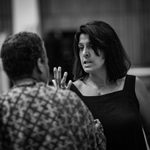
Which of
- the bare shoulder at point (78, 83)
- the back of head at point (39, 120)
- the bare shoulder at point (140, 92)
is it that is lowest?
the bare shoulder at point (140, 92)

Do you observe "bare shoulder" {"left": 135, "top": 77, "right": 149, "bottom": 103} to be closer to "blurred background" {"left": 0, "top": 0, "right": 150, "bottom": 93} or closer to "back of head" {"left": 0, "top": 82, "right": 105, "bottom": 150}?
"back of head" {"left": 0, "top": 82, "right": 105, "bottom": 150}

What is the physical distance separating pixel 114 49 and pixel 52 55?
175 inches

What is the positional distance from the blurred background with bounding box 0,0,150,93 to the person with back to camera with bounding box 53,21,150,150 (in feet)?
19.4

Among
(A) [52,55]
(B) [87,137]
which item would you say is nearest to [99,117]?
(B) [87,137]

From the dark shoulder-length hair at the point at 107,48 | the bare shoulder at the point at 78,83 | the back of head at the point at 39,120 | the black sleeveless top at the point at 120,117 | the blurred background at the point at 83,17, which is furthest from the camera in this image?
the blurred background at the point at 83,17

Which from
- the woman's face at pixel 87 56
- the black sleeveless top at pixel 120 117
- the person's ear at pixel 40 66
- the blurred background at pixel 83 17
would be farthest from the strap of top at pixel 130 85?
the blurred background at pixel 83 17

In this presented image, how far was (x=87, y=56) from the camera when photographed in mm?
2682

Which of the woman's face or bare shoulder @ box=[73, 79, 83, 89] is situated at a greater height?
the woman's face

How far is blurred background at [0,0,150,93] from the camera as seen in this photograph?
8.80m

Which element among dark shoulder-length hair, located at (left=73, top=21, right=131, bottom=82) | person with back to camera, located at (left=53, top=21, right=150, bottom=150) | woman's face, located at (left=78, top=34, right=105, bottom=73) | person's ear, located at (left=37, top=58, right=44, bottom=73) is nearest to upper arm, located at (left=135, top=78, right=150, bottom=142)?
person with back to camera, located at (left=53, top=21, right=150, bottom=150)

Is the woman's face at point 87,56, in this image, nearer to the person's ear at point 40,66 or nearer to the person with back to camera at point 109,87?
the person with back to camera at point 109,87

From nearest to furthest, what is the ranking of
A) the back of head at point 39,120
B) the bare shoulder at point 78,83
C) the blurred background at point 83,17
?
the back of head at point 39,120 < the bare shoulder at point 78,83 < the blurred background at point 83,17

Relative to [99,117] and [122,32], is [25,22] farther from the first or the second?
[99,117]

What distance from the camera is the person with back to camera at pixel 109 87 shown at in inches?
102
